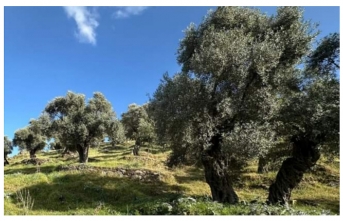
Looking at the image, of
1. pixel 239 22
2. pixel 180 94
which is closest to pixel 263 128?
pixel 180 94

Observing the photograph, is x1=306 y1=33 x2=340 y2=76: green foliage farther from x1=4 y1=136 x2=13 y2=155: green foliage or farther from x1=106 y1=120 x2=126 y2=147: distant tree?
x1=4 y1=136 x2=13 y2=155: green foliage

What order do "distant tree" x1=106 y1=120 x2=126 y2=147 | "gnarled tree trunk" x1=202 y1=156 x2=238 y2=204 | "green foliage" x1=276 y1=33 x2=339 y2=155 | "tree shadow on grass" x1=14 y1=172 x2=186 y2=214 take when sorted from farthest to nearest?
1. "distant tree" x1=106 y1=120 x2=126 y2=147
2. "tree shadow on grass" x1=14 y1=172 x2=186 y2=214
3. "gnarled tree trunk" x1=202 y1=156 x2=238 y2=204
4. "green foliage" x1=276 y1=33 x2=339 y2=155

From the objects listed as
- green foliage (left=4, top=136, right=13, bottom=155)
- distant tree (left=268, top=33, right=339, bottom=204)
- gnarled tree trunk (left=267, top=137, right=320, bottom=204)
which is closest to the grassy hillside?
gnarled tree trunk (left=267, top=137, right=320, bottom=204)

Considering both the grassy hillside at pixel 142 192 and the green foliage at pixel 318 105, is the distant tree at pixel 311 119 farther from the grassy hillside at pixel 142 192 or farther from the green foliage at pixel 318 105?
the grassy hillside at pixel 142 192

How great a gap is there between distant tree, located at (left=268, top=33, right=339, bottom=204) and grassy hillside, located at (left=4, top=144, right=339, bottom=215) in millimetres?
2353

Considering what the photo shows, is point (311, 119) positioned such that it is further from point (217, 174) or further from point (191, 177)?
A: point (191, 177)

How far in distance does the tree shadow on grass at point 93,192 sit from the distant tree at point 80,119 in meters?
16.3

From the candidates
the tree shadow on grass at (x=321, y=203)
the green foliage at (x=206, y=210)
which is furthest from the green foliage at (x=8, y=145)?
the tree shadow on grass at (x=321, y=203)

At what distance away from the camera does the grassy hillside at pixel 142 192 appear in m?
16.6

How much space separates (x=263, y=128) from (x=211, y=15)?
32.3ft

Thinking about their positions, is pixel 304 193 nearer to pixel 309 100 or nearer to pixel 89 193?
pixel 309 100

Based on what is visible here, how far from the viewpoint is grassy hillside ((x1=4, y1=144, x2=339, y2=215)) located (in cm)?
1664

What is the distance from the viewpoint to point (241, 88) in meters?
19.9

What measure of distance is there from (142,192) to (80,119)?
2574cm
